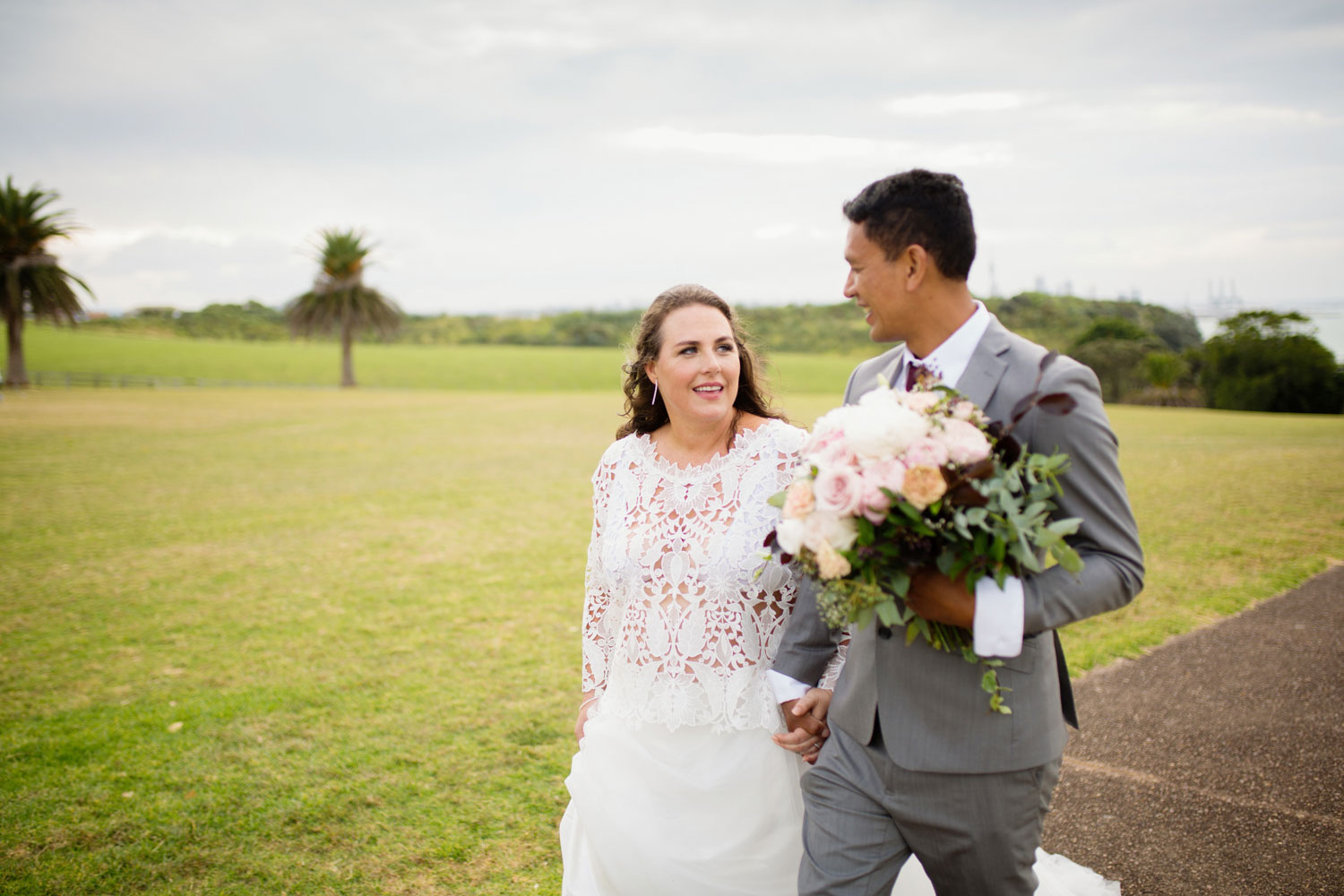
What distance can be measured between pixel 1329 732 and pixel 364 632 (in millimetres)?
7175

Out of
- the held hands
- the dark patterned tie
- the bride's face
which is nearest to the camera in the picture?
the dark patterned tie

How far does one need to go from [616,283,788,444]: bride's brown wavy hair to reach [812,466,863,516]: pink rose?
1.45 metres

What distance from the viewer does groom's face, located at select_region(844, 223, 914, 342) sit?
203 centimetres

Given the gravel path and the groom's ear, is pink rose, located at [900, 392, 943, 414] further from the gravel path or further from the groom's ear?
the gravel path

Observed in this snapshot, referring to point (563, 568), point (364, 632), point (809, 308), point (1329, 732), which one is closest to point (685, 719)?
point (1329, 732)

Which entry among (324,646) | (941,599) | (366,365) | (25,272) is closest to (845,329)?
(366,365)

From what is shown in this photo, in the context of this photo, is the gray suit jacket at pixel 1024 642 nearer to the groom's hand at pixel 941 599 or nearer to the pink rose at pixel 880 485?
the groom's hand at pixel 941 599

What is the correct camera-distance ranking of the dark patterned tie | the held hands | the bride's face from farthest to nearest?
the bride's face, the held hands, the dark patterned tie

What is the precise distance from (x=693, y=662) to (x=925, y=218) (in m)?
1.76

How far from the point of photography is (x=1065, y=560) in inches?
66.8

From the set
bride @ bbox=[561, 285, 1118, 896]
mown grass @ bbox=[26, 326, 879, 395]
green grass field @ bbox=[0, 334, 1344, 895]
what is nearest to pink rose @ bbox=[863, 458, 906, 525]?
bride @ bbox=[561, 285, 1118, 896]

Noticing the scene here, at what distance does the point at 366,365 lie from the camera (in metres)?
60.4

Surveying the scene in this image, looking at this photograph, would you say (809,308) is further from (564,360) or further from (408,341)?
(408,341)

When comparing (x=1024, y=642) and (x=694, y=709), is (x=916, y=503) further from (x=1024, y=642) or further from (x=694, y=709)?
(x=694, y=709)
